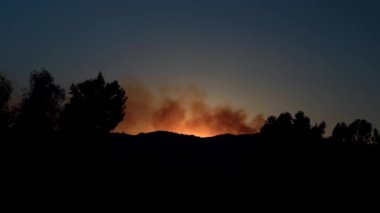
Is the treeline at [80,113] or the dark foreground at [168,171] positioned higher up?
the treeline at [80,113]

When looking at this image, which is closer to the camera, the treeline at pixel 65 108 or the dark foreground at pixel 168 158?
the dark foreground at pixel 168 158

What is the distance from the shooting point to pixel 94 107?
81438 millimetres

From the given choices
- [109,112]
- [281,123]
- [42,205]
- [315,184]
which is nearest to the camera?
[42,205]

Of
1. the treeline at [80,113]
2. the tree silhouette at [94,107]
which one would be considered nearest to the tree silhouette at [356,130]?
the treeline at [80,113]

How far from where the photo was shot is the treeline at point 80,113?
Result: 77750 mm

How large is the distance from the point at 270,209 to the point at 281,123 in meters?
20.9

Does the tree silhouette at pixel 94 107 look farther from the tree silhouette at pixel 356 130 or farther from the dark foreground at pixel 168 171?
the tree silhouette at pixel 356 130

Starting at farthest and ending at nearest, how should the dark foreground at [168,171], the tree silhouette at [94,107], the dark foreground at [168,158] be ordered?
the tree silhouette at [94,107] → the dark foreground at [168,158] → the dark foreground at [168,171]

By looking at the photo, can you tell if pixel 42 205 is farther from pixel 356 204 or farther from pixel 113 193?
pixel 356 204

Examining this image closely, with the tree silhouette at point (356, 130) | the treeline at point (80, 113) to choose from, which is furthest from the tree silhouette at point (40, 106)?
the tree silhouette at point (356, 130)

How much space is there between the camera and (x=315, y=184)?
5134cm

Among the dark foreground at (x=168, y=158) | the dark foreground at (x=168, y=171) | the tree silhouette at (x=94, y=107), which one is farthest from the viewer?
the tree silhouette at (x=94, y=107)

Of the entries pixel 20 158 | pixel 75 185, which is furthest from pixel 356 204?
pixel 20 158

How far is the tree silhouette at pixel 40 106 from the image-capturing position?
85312mm
